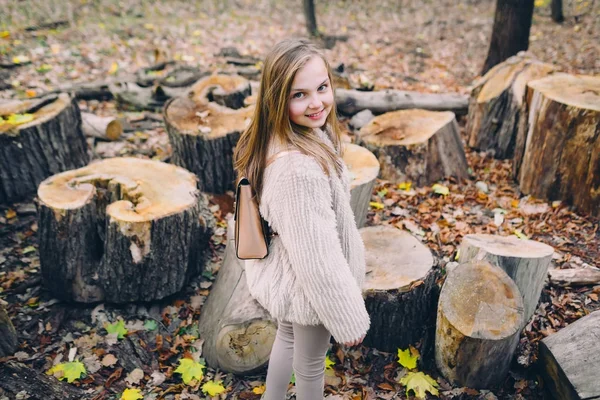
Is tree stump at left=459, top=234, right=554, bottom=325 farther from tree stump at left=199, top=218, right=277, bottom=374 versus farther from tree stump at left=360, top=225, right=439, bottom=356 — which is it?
tree stump at left=199, top=218, right=277, bottom=374

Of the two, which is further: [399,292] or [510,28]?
[510,28]

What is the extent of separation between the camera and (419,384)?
2.92 meters

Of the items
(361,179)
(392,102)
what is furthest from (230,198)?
(392,102)

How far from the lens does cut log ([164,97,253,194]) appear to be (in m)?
4.41

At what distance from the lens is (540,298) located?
11.1 ft

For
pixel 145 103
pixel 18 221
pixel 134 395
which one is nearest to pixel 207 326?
pixel 134 395

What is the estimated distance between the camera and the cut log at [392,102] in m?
5.96

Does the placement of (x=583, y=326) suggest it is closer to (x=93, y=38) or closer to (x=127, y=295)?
(x=127, y=295)

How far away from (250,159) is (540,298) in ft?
8.31

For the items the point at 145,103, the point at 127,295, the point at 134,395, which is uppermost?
the point at 145,103

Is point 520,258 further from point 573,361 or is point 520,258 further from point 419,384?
point 419,384

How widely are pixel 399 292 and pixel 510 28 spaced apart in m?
5.23

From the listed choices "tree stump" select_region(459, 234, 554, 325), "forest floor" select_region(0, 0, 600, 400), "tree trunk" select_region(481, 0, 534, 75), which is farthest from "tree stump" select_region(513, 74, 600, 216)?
"tree trunk" select_region(481, 0, 534, 75)

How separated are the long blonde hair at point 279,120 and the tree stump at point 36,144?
3181 mm
